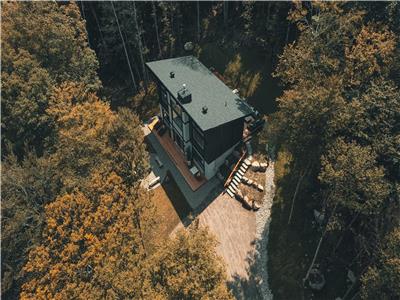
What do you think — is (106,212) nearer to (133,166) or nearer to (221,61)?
(133,166)

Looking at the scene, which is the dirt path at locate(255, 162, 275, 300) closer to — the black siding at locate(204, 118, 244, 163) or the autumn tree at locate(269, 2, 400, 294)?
the autumn tree at locate(269, 2, 400, 294)

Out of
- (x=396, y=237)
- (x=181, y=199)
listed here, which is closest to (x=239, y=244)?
(x=181, y=199)

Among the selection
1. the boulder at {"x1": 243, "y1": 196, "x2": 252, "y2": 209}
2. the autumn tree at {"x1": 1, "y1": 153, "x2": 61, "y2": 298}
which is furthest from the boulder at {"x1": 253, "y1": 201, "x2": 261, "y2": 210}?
the autumn tree at {"x1": 1, "y1": 153, "x2": 61, "y2": 298}

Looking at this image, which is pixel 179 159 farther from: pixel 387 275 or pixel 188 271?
pixel 387 275

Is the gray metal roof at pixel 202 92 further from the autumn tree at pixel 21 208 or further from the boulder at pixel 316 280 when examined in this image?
the boulder at pixel 316 280

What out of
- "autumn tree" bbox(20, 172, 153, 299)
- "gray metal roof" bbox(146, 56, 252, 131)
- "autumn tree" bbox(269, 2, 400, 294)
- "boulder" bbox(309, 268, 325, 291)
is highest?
"autumn tree" bbox(269, 2, 400, 294)

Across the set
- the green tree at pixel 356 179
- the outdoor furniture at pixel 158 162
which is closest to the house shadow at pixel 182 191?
the outdoor furniture at pixel 158 162
